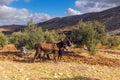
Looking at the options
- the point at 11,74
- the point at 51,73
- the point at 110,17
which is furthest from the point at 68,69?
the point at 110,17

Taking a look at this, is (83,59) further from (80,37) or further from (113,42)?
(113,42)

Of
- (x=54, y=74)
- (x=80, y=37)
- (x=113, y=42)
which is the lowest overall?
(x=54, y=74)

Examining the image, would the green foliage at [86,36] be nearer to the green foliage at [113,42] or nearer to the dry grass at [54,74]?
the dry grass at [54,74]

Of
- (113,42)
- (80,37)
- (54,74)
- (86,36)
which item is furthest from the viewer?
(113,42)

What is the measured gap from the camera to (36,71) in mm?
16594

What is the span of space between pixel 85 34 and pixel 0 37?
19.8m

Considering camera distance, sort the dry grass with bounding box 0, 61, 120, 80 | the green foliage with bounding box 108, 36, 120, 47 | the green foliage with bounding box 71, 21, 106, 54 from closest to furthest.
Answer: the dry grass with bounding box 0, 61, 120, 80, the green foliage with bounding box 71, 21, 106, 54, the green foliage with bounding box 108, 36, 120, 47

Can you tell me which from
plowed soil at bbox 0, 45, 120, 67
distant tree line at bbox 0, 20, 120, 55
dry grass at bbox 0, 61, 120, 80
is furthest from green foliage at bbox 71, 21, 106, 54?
dry grass at bbox 0, 61, 120, 80

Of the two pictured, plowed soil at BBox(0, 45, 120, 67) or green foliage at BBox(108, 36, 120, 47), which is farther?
green foliage at BBox(108, 36, 120, 47)

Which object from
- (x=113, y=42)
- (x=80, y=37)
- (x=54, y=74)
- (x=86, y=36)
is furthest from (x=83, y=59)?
(x=113, y=42)

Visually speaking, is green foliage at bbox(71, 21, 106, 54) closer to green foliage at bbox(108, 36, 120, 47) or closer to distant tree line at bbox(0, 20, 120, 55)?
distant tree line at bbox(0, 20, 120, 55)

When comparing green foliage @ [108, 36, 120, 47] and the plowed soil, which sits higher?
green foliage @ [108, 36, 120, 47]

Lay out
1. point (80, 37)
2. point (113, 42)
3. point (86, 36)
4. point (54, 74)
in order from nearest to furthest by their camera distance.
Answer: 1. point (54, 74)
2. point (86, 36)
3. point (80, 37)
4. point (113, 42)

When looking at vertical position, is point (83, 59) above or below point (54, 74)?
below
